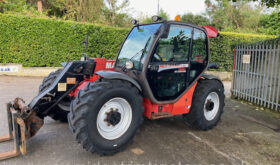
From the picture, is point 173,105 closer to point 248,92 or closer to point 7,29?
point 248,92

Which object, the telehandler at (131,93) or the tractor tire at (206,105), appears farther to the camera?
the tractor tire at (206,105)

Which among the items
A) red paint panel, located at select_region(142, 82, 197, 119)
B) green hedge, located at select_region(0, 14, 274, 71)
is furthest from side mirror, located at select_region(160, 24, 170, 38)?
green hedge, located at select_region(0, 14, 274, 71)

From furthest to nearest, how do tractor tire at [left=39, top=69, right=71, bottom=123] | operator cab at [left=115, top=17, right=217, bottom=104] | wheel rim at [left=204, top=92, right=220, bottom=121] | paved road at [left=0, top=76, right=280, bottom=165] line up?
wheel rim at [left=204, top=92, right=220, bottom=121]
tractor tire at [left=39, top=69, right=71, bottom=123]
operator cab at [left=115, top=17, right=217, bottom=104]
paved road at [left=0, top=76, right=280, bottom=165]

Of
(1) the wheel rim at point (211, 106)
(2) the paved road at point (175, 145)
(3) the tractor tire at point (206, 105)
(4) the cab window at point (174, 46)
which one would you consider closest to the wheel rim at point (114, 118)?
(2) the paved road at point (175, 145)

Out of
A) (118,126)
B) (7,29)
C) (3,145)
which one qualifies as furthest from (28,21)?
(118,126)

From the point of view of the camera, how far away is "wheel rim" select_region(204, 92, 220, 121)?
4309 mm

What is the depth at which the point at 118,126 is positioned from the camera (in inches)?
127

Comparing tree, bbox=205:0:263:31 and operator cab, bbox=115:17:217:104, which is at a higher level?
tree, bbox=205:0:263:31

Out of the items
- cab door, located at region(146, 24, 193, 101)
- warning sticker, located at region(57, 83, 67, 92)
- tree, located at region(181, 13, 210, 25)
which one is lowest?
warning sticker, located at region(57, 83, 67, 92)

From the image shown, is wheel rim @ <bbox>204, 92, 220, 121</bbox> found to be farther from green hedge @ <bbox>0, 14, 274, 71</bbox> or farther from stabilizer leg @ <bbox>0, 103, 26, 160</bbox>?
green hedge @ <bbox>0, 14, 274, 71</bbox>

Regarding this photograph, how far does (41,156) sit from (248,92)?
625cm

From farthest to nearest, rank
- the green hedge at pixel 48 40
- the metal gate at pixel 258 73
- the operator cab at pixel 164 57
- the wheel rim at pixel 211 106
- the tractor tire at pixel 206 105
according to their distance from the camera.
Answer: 1. the green hedge at pixel 48 40
2. the metal gate at pixel 258 73
3. the wheel rim at pixel 211 106
4. the tractor tire at pixel 206 105
5. the operator cab at pixel 164 57

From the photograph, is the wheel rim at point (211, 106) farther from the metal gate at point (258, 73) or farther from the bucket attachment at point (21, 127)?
the bucket attachment at point (21, 127)

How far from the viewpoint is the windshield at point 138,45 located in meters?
3.51
